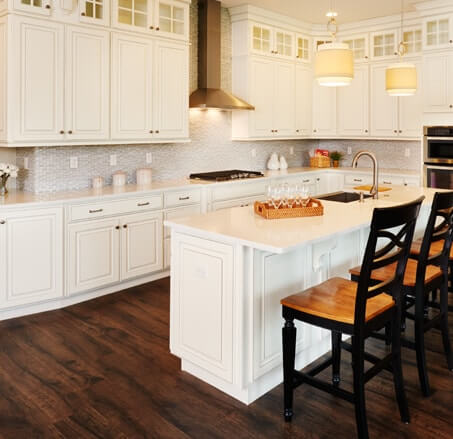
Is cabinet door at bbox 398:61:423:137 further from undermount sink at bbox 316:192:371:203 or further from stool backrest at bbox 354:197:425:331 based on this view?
stool backrest at bbox 354:197:425:331

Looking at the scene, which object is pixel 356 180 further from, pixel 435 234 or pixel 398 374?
pixel 398 374

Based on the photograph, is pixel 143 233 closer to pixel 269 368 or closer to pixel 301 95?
pixel 269 368

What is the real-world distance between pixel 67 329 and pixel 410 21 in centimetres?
542

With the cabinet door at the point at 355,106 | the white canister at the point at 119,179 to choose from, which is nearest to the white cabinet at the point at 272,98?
the cabinet door at the point at 355,106

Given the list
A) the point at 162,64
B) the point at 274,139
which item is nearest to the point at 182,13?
the point at 162,64

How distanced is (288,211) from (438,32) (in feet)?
12.9

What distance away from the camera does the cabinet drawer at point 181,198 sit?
16.4 ft

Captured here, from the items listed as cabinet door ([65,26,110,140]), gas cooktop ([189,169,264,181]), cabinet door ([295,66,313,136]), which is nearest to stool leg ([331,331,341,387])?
cabinet door ([65,26,110,140])

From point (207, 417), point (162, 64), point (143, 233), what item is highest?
point (162, 64)

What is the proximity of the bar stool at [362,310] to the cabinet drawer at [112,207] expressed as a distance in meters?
2.34

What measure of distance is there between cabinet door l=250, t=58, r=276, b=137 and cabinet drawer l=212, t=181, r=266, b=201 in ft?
2.54

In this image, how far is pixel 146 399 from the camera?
278 centimetres

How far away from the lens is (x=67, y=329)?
12.4ft

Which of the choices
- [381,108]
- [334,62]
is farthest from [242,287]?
[381,108]
